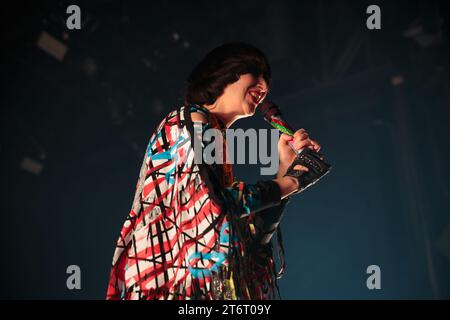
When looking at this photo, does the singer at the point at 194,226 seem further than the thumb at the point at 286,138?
No

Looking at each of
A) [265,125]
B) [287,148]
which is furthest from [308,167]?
[265,125]

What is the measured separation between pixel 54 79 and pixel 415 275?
2.82 m

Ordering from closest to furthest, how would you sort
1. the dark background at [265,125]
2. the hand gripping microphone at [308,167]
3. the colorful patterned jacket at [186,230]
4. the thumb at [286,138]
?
the colorful patterned jacket at [186,230] < the hand gripping microphone at [308,167] < the thumb at [286,138] < the dark background at [265,125]

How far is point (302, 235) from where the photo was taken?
11.4ft

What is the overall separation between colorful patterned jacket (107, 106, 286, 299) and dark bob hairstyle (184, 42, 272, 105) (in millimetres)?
153

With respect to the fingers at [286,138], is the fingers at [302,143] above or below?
below

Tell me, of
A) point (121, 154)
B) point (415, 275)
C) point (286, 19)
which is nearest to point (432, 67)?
point (286, 19)

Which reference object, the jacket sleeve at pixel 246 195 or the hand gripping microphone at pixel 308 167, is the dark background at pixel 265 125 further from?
the jacket sleeve at pixel 246 195

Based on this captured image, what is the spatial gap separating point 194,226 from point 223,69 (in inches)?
19.2

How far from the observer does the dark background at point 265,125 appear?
325 cm

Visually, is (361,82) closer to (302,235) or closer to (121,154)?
(302,235)

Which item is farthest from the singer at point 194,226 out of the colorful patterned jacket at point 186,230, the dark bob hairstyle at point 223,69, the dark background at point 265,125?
the dark background at point 265,125

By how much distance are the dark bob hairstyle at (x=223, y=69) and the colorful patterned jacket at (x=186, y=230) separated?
0.15 m

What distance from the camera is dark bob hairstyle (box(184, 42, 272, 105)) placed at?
4.72 feet
